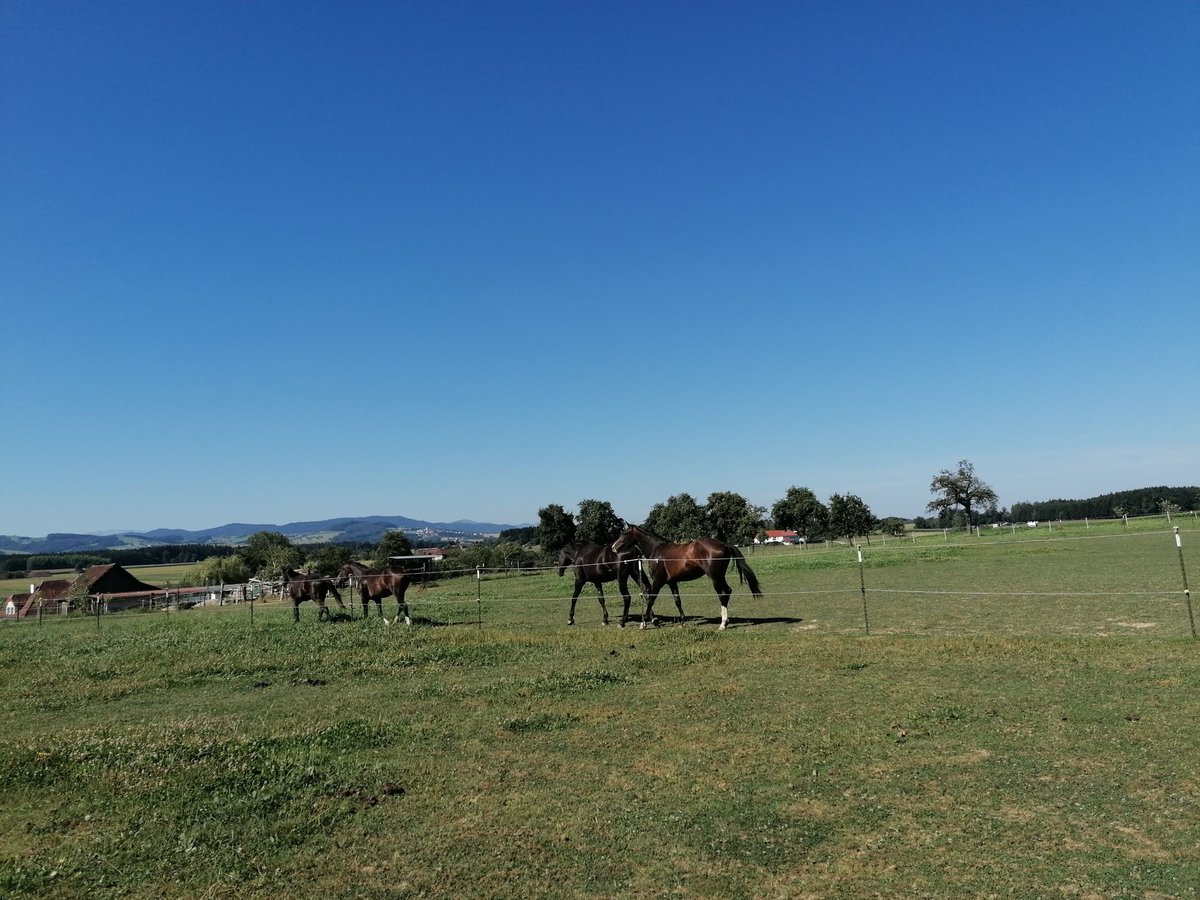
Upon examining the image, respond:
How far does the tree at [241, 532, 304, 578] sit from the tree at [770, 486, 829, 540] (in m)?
65.8

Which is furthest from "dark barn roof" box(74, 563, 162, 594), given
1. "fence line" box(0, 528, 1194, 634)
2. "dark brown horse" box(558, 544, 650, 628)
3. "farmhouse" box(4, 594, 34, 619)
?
"dark brown horse" box(558, 544, 650, 628)

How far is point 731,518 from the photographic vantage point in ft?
321

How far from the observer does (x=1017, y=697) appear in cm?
839

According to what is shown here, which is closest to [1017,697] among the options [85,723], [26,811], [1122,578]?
[26,811]

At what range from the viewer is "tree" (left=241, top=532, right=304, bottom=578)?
7369 centimetres

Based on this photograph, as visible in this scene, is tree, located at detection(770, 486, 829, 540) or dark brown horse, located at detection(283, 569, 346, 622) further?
tree, located at detection(770, 486, 829, 540)

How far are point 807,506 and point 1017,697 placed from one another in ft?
304

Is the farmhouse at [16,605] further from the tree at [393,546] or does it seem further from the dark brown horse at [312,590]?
the dark brown horse at [312,590]

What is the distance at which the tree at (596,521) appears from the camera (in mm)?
92062

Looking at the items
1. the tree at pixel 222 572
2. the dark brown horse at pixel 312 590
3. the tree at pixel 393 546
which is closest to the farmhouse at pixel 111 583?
the tree at pixel 222 572

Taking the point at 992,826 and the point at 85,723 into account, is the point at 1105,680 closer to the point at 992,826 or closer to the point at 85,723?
the point at 992,826

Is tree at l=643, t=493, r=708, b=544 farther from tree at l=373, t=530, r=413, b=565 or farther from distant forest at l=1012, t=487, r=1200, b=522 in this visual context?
distant forest at l=1012, t=487, r=1200, b=522

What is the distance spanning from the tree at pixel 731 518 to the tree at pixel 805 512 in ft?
15.6

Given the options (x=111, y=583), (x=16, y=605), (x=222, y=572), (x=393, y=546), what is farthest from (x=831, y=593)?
(x=393, y=546)
